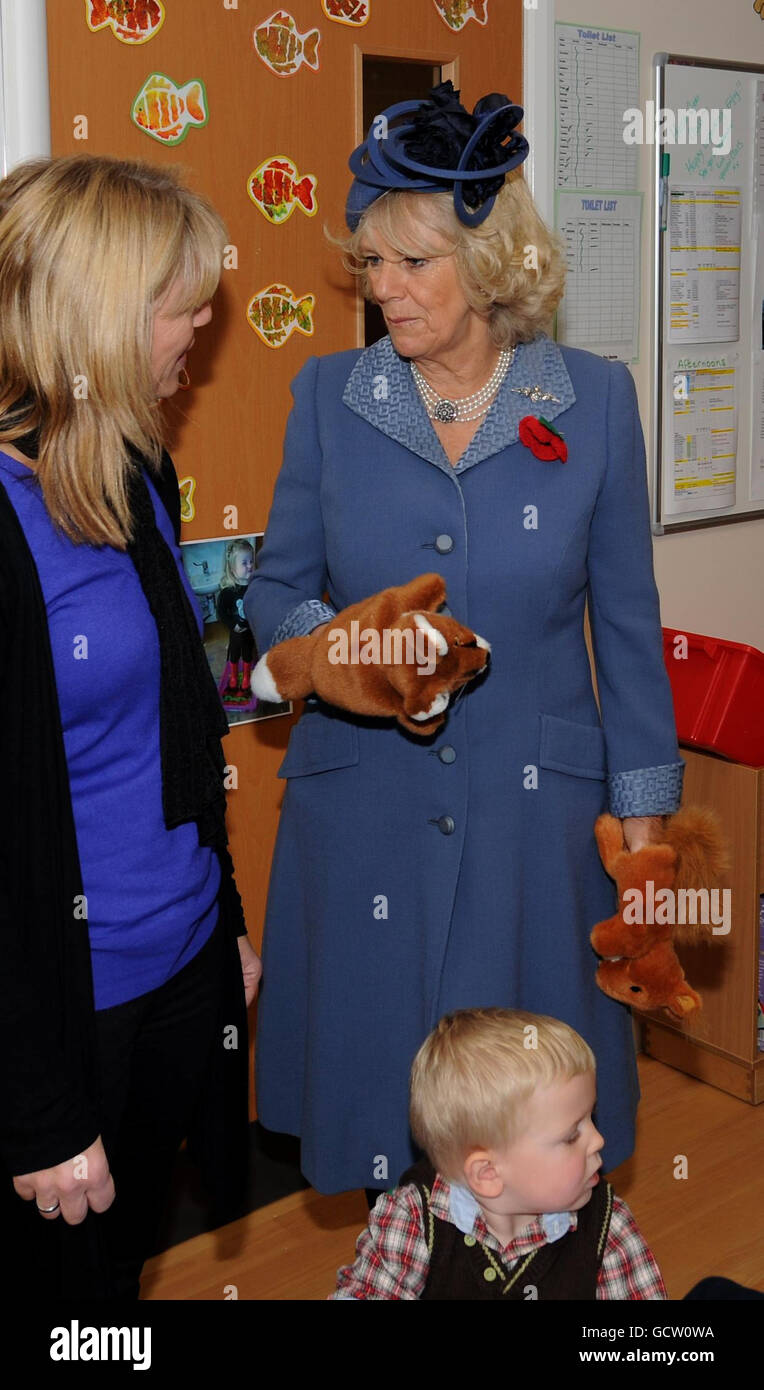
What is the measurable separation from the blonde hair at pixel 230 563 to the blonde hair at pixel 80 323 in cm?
91

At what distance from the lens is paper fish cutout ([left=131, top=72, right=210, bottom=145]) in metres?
1.98

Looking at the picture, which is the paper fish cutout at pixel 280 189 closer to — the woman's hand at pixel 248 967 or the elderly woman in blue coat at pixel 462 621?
the elderly woman in blue coat at pixel 462 621

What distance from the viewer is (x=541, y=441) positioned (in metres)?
1.61

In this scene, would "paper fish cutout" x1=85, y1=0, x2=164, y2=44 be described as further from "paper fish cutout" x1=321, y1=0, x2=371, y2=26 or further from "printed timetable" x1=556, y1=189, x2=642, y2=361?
"printed timetable" x1=556, y1=189, x2=642, y2=361

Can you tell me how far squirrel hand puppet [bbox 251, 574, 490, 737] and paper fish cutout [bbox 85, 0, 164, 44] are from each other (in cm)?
98

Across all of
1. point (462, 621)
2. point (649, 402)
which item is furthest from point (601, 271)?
point (462, 621)

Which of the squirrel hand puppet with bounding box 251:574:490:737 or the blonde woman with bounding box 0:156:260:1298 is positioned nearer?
the blonde woman with bounding box 0:156:260:1298

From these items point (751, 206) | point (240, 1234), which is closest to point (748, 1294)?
point (240, 1234)

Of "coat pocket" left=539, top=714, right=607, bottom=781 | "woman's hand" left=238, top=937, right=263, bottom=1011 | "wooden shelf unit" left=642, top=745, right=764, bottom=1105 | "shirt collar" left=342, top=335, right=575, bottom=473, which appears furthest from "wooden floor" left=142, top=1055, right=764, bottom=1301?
Answer: "shirt collar" left=342, top=335, right=575, bottom=473

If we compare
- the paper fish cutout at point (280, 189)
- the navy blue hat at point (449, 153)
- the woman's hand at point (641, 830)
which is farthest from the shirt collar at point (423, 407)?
the paper fish cutout at point (280, 189)

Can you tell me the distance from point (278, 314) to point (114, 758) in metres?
1.09

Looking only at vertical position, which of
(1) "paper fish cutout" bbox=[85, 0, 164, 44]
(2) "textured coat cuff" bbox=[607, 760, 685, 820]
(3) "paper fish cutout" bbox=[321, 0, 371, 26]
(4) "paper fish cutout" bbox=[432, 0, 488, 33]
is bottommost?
(2) "textured coat cuff" bbox=[607, 760, 685, 820]

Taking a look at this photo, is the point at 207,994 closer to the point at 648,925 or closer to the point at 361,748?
the point at 361,748

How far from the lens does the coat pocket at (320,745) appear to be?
168cm
